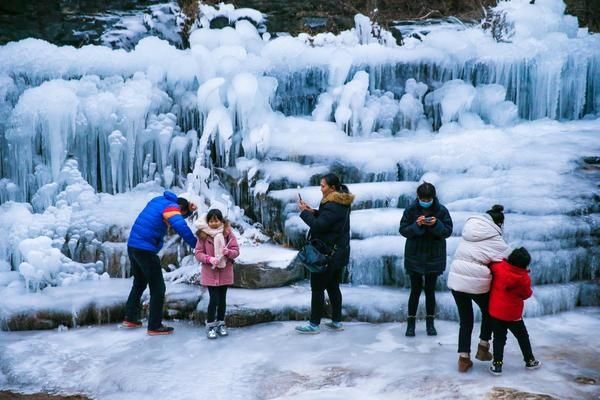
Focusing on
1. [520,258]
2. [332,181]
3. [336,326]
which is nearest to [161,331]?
[336,326]

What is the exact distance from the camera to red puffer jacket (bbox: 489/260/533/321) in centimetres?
500

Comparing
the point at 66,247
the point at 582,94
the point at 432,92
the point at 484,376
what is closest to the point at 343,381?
the point at 484,376

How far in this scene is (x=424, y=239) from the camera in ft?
20.1

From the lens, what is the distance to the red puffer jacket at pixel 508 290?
197 inches

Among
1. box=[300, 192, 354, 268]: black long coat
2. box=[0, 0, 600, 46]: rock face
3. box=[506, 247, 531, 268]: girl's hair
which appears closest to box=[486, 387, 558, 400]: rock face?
box=[506, 247, 531, 268]: girl's hair

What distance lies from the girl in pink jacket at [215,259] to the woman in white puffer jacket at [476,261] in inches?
88.8

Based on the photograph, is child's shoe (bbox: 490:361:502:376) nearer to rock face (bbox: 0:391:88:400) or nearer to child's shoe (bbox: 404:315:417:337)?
child's shoe (bbox: 404:315:417:337)

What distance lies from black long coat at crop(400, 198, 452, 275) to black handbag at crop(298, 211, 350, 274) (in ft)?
2.07

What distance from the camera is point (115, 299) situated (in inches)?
299

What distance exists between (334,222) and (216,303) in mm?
1448

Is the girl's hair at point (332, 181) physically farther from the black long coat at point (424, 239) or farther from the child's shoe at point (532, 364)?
the child's shoe at point (532, 364)

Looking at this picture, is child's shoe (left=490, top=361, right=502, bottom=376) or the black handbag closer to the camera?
child's shoe (left=490, top=361, right=502, bottom=376)

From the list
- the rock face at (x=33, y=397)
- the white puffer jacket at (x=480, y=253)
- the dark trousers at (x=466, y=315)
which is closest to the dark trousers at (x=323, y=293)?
the dark trousers at (x=466, y=315)

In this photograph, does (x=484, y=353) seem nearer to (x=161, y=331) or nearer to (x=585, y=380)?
(x=585, y=380)
